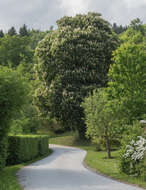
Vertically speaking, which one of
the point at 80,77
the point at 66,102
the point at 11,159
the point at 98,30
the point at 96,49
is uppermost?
the point at 98,30

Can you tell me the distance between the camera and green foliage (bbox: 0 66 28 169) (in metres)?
16.4

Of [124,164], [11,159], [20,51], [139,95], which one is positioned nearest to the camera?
[124,164]

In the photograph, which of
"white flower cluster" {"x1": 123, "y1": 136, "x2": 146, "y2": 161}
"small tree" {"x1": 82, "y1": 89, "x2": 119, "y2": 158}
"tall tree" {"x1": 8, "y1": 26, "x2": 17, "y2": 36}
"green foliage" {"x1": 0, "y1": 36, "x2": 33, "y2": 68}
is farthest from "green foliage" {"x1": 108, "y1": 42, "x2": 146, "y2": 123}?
"tall tree" {"x1": 8, "y1": 26, "x2": 17, "y2": 36}

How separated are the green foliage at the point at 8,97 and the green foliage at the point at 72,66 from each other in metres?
20.4

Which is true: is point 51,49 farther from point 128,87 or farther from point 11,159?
point 11,159

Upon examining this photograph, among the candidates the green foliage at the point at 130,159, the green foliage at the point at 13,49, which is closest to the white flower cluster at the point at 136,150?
the green foliage at the point at 130,159

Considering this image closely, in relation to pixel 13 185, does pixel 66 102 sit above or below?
above

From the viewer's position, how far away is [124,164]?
15.6 meters

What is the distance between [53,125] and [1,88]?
44920 millimetres

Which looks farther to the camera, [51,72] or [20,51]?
[20,51]

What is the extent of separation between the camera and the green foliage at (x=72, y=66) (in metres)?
38.8

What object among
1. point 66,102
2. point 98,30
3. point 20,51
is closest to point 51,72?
point 66,102

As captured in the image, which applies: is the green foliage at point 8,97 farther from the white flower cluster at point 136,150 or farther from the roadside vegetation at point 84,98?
the white flower cluster at point 136,150

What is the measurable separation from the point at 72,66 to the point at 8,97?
24467 millimetres
